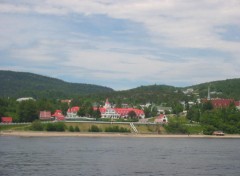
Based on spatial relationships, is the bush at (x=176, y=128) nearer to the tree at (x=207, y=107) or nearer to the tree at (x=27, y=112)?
the tree at (x=207, y=107)

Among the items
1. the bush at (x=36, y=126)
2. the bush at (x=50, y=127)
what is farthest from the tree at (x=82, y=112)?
the bush at (x=36, y=126)

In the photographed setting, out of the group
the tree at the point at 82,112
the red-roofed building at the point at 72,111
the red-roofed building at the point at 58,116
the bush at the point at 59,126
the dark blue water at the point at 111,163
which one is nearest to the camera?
the dark blue water at the point at 111,163

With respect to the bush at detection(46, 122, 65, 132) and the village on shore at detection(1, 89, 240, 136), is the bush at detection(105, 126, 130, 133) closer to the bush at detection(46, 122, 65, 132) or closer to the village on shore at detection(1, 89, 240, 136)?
the village on shore at detection(1, 89, 240, 136)

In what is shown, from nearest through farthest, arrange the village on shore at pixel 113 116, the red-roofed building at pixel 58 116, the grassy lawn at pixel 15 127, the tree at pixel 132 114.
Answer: the grassy lawn at pixel 15 127 → the village on shore at pixel 113 116 → the red-roofed building at pixel 58 116 → the tree at pixel 132 114

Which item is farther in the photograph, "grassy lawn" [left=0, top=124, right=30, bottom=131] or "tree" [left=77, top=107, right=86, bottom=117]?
"tree" [left=77, top=107, right=86, bottom=117]

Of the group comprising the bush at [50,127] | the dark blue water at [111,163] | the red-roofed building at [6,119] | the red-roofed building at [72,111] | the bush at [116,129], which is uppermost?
the red-roofed building at [72,111]

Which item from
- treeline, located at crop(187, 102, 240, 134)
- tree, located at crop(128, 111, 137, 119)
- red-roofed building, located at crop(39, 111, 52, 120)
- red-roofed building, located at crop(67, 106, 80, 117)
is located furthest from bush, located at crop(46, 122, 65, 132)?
tree, located at crop(128, 111, 137, 119)

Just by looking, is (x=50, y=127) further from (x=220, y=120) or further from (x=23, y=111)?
(x=220, y=120)

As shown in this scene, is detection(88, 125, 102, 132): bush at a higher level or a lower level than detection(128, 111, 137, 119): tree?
lower

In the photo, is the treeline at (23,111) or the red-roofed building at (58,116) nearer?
the treeline at (23,111)

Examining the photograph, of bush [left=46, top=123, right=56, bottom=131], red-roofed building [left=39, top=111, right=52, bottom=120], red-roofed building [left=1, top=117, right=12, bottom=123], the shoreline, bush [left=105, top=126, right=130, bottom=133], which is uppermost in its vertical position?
red-roofed building [left=39, top=111, right=52, bottom=120]

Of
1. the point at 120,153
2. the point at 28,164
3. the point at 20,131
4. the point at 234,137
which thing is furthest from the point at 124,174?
the point at 234,137

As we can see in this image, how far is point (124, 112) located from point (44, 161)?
327 feet

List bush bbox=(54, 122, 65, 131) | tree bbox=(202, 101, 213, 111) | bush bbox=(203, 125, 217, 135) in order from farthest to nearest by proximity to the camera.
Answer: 1. tree bbox=(202, 101, 213, 111)
2. bush bbox=(203, 125, 217, 135)
3. bush bbox=(54, 122, 65, 131)
